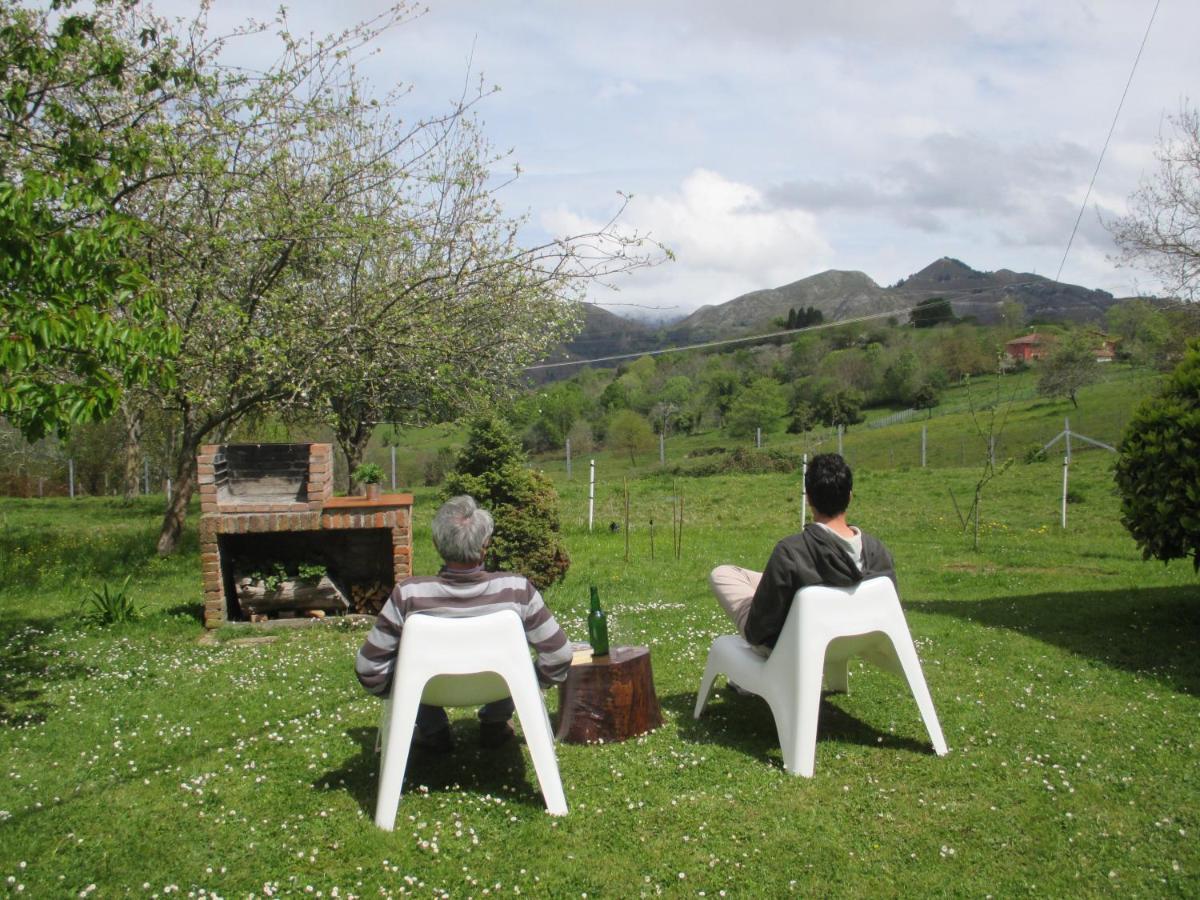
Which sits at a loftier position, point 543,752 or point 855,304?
point 855,304

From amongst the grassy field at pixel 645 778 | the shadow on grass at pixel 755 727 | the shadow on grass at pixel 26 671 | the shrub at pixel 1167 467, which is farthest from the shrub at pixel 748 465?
the shadow on grass at pixel 755 727

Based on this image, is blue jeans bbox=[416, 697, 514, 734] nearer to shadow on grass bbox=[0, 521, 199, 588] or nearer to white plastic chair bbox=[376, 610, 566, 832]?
white plastic chair bbox=[376, 610, 566, 832]

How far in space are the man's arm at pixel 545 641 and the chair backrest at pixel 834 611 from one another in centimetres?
105

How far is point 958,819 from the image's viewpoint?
3926 millimetres

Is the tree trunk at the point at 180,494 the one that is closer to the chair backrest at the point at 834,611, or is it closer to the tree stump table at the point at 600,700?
the tree stump table at the point at 600,700

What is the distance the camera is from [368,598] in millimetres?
8859

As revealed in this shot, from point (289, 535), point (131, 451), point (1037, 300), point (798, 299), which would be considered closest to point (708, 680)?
point (289, 535)

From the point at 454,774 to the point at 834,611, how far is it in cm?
195

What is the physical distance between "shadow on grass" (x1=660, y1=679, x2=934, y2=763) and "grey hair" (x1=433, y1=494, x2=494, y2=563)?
1.69m

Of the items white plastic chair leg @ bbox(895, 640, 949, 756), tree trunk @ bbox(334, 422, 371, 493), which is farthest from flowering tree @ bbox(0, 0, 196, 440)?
tree trunk @ bbox(334, 422, 371, 493)

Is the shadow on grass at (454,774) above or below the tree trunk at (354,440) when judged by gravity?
below

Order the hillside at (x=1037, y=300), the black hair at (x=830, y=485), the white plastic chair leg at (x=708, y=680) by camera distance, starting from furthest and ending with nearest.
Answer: the hillside at (x=1037, y=300)
the white plastic chair leg at (x=708, y=680)
the black hair at (x=830, y=485)

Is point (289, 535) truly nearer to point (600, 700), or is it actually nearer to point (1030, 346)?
point (600, 700)

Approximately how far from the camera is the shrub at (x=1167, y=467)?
646 centimetres
